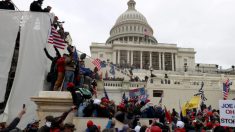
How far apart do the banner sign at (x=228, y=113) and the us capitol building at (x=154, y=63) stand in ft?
Answer: 80.3

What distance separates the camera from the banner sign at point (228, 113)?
6934mm

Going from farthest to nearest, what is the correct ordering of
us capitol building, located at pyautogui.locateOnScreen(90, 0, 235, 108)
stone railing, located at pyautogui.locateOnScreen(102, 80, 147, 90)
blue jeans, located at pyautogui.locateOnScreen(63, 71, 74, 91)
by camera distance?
us capitol building, located at pyautogui.locateOnScreen(90, 0, 235, 108) → stone railing, located at pyautogui.locateOnScreen(102, 80, 147, 90) → blue jeans, located at pyautogui.locateOnScreen(63, 71, 74, 91)

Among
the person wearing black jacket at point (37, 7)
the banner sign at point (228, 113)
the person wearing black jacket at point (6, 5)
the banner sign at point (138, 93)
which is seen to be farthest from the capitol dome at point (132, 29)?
the banner sign at point (228, 113)

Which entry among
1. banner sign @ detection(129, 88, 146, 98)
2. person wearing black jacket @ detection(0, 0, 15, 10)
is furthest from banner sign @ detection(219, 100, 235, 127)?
banner sign @ detection(129, 88, 146, 98)

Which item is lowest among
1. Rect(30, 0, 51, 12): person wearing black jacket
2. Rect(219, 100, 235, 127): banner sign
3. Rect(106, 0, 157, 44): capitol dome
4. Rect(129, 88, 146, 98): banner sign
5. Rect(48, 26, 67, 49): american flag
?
Rect(219, 100, 235, 127): banner sign

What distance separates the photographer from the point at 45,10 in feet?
39.3

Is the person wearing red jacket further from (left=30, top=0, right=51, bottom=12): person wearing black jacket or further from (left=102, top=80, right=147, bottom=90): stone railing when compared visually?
(left=102, top=80, right=147, bottom=90): stone railing

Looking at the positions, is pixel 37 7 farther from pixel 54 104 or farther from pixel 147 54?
pixel 147 54

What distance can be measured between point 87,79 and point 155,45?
72.5 m

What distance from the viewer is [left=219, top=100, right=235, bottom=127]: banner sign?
6.93 metres

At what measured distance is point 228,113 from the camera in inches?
275

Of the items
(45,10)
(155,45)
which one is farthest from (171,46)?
(45,10)

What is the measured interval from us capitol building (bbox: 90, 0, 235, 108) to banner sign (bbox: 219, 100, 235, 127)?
2448 cm

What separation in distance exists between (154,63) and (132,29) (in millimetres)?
17469
